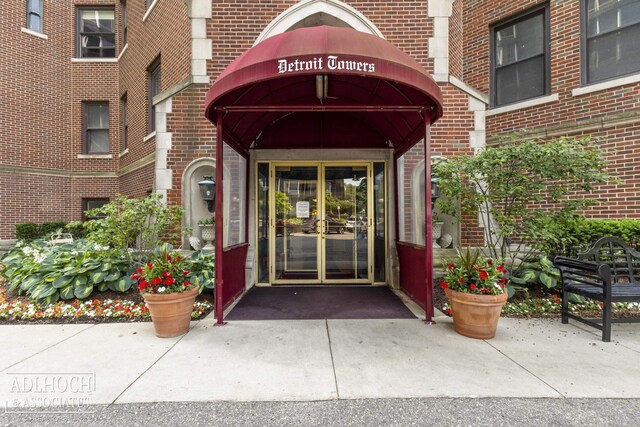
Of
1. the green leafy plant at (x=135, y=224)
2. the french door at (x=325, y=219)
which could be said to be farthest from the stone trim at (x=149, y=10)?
the french door at (x=325, y=219)

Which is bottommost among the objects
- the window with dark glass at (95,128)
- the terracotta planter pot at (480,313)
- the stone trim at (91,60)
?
the terracotta planter pot at (480,313)

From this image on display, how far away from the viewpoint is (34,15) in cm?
1023

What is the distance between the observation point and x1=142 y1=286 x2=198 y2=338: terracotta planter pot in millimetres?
3654

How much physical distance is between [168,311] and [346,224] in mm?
3607

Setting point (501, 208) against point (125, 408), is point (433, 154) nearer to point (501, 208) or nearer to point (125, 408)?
point (501, 208)

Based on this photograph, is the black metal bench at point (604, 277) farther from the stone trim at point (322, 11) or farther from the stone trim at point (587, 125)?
the stone trim at point (322, 11)

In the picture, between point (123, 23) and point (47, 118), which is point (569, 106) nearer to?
point (123, 23)

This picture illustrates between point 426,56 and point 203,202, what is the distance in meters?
5.33

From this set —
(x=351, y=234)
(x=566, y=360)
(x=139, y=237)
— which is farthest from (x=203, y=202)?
(x=566, y=360)

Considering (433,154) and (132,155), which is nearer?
(433,154)

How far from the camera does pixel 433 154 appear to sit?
576 cm

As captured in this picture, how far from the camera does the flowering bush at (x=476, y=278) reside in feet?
12.1

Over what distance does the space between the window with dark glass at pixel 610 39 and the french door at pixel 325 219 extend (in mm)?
5186

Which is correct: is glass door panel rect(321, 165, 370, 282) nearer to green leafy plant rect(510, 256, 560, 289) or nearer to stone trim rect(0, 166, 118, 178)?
green leafy plant rect(510, 256, 560, 289)
